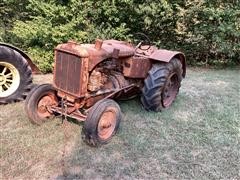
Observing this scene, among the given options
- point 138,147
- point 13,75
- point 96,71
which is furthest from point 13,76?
point 138,147

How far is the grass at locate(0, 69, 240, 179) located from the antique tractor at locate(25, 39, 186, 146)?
194 mm

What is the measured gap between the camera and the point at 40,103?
4598 mm

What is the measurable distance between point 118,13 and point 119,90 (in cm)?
378

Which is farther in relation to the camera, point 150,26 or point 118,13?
point 150,26

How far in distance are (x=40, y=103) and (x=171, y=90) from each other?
7.16 ft

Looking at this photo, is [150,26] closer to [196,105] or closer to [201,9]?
[201,9]

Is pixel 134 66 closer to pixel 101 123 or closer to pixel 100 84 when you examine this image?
pixel 100 84

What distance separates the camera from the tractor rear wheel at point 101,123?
13.1 ft

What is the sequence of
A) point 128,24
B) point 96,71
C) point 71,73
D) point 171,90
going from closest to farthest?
point 71,73, point 96,71, point 171,90, point 128,24

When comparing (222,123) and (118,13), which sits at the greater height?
(118,13)

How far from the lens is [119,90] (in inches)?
190

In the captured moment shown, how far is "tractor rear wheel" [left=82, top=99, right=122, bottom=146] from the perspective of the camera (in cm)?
398

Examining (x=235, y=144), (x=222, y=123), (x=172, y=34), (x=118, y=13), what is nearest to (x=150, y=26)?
(x=172, y=34)

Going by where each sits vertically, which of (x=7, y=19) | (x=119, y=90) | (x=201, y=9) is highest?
(x=201, y=9)
